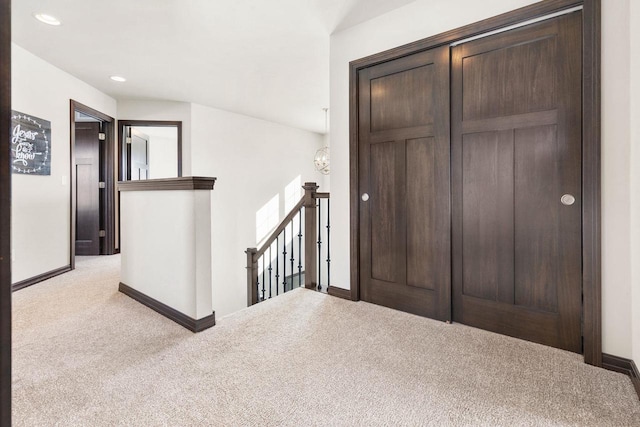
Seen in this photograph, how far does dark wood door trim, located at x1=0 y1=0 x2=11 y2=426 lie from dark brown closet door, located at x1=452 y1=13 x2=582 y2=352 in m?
2.29

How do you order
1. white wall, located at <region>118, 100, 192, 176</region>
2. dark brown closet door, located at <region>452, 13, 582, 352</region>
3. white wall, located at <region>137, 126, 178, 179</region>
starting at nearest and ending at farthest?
dark brown closet door, located at <region>452, 13, 582, 352</region>
white wall, located at <region>118, 100, 192, 176</region>
white wall, located at <region>137, 126, 178, 179</region>

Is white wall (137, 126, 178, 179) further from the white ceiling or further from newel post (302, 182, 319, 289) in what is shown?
newel post (302, 182, 319, 289)

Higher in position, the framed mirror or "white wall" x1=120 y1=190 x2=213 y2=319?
the framed mirror

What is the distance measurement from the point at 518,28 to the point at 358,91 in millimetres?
1173

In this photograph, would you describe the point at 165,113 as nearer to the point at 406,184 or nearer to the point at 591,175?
the point at 406,184

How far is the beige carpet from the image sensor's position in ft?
4.47

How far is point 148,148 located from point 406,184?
6.60 m

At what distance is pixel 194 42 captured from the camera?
311cm

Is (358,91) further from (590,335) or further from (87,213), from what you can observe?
(87,213)

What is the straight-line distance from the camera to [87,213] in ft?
15.6

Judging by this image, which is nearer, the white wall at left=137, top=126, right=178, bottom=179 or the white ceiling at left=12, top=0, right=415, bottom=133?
the white ceiling at left=12, top=0, right=415, bottom=133

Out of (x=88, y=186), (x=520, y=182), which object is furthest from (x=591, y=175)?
(x=88, y=186)

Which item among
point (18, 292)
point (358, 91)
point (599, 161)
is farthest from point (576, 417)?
point (18, 292)

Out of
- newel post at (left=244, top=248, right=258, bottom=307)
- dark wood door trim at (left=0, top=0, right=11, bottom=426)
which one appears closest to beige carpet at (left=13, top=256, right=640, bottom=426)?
dark wood door trim at (left=0, top=0, right=11, bottom=426)
